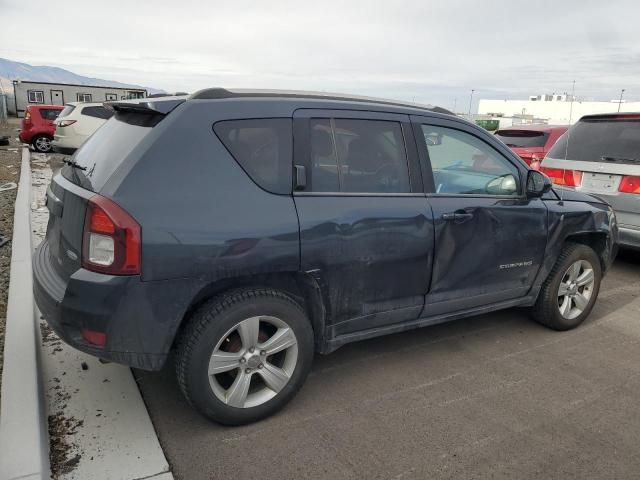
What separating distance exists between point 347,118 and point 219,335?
1.49 m

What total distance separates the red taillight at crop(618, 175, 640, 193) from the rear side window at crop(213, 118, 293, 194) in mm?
4375

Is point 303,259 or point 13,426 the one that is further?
point 303,259

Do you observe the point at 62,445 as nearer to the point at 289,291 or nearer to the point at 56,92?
the point at 289,291

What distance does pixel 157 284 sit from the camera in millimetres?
2447

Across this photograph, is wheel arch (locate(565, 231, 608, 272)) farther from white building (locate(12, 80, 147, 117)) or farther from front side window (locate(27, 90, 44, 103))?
front side window (locate(27, 90, 44, 103))

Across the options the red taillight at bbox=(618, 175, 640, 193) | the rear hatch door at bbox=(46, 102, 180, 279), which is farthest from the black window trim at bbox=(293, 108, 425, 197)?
the red taillight at bbox=(618, 175, 640, 193)

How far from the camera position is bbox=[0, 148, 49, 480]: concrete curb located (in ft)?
7.52

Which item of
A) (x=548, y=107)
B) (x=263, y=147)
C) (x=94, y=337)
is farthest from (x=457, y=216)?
(x=548, y=107)

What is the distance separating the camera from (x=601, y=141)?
5906 millimetres

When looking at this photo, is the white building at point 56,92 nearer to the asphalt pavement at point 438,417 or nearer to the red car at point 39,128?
the red car at point 39,128

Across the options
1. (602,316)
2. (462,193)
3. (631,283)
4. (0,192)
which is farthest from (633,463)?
(0,192)

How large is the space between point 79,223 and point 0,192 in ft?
24.2

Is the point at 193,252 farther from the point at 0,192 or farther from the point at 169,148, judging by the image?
the point at 0,192

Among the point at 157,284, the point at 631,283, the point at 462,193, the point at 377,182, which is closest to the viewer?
the point at 157,284
